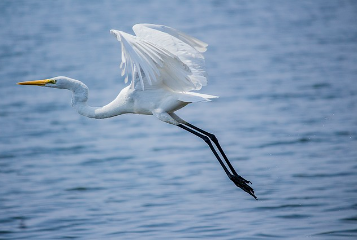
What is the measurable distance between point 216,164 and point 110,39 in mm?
14956

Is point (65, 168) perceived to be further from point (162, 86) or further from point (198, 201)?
point (162, 86)

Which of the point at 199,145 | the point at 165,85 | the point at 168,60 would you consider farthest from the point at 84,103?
the point at 199,145

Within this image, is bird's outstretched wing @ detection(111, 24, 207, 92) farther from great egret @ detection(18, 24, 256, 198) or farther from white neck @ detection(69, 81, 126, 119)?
white neck @ detection(69, 81, 126, 119)

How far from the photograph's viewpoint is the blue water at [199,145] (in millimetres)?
9602

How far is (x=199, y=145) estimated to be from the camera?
13586 millimetres

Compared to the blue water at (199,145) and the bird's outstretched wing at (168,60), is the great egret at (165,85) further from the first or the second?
the blue water at (199,145)

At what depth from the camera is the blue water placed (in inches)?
378

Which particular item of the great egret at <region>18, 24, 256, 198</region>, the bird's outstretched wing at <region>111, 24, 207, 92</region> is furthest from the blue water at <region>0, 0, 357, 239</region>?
the bird's outstretched wing at <region>111, 24, 207, 92</region>

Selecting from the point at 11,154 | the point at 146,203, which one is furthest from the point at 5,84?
the point at 146,203

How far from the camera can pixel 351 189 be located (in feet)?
34.2

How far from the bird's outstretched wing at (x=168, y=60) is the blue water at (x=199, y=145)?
6.40 ft

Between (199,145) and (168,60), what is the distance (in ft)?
19.4

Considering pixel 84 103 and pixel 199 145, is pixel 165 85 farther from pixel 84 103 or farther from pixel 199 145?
pixel 199 145

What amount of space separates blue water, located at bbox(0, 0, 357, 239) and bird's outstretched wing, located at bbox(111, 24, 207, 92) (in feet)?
6.40
